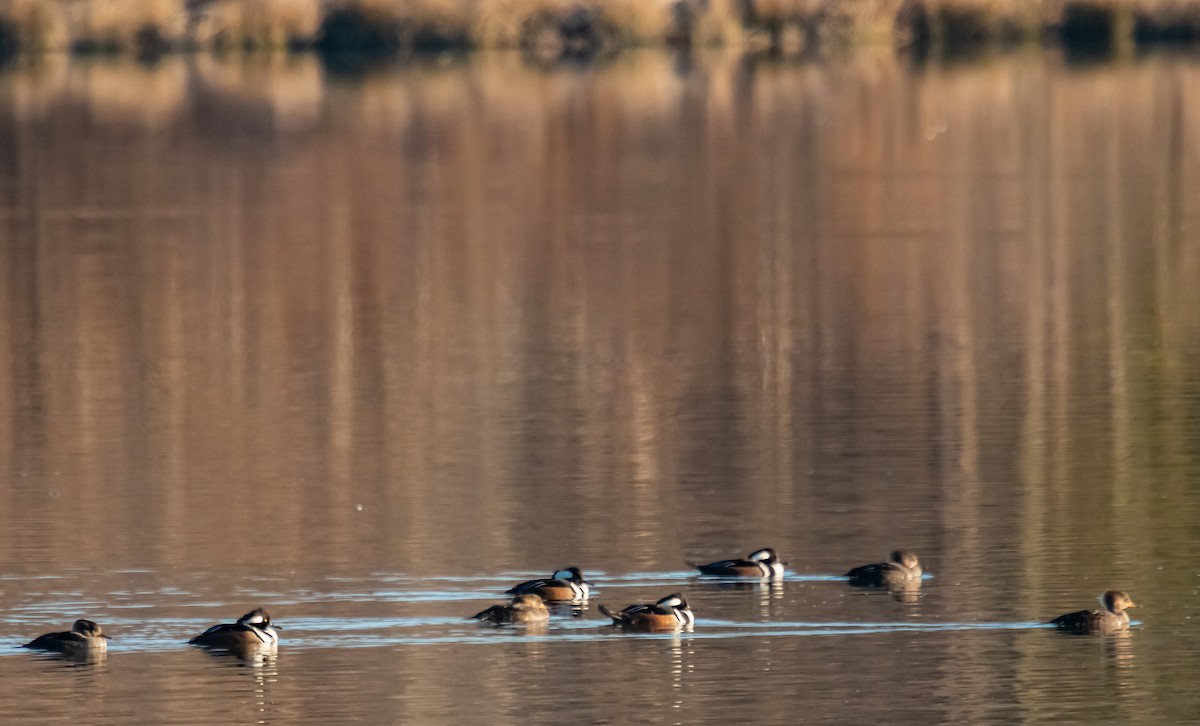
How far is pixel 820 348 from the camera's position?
26422 millimetres

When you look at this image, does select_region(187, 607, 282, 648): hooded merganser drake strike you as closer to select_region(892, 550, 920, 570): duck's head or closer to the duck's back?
select_region(892, 550, 920, 570): duck's head

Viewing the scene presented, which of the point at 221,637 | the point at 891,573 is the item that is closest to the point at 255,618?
the point at 221,637

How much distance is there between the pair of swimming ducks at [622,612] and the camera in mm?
15164

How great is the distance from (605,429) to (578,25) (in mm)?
57711

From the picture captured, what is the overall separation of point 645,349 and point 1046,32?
53.8 metres

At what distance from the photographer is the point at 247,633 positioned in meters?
15.1

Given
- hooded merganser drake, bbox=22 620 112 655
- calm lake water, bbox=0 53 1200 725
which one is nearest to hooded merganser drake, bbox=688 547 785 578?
calm lake water, bbox=0 53 1200 725

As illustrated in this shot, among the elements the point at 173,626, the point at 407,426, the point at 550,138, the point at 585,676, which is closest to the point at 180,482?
the point at 407,426

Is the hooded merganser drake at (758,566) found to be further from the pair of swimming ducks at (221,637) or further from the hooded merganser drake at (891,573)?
the pair of swimming ducks at (221,637)

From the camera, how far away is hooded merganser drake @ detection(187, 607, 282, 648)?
15117 millimetres

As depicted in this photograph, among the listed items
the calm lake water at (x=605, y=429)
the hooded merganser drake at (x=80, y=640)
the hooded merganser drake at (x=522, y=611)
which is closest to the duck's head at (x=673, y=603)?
the calm lake water at (x=605, y=429)

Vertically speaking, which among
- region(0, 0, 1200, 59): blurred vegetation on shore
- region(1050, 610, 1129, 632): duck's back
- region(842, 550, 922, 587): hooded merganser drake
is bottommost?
region(1050, 610, 1129, 632): duck's back

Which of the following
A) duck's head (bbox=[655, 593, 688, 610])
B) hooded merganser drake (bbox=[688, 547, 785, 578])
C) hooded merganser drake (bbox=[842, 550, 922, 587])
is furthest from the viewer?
hooded merganser drake (bbox=[688, 547, 785, 578])

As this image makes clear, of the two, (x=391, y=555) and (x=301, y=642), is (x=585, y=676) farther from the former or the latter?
(x=391, y=555)
